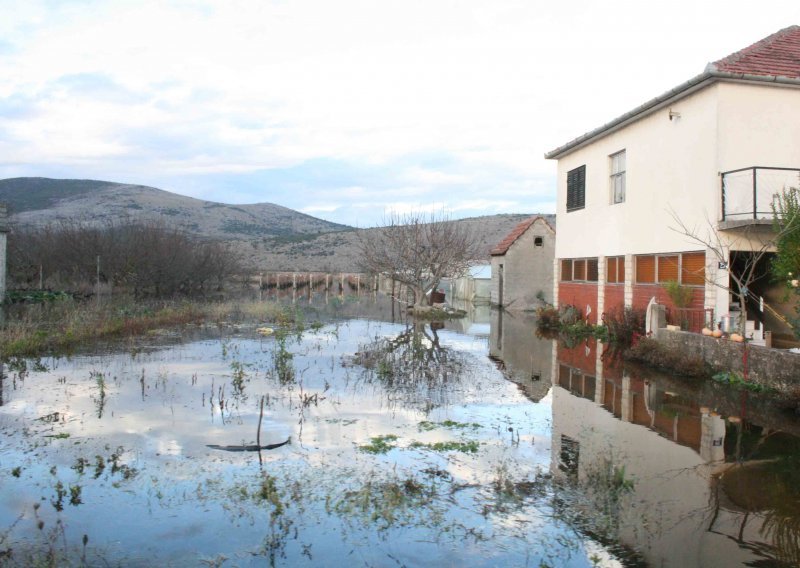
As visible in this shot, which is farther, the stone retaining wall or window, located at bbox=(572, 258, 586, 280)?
window, located at bbox=(572, 258, 586, 280)

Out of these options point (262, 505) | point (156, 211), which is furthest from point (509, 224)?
point (262, 505)

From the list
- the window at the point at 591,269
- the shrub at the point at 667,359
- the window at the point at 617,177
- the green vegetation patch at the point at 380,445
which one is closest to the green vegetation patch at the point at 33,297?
the window at the point at 591,269

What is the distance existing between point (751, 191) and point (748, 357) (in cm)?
440

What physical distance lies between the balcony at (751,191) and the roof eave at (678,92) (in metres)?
2.00

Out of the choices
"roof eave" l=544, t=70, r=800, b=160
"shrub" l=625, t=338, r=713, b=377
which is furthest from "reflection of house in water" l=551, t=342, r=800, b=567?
"roof eave" l=544, t=70, r=800, b=160

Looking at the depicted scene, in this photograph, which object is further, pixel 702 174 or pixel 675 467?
pixel 702 174

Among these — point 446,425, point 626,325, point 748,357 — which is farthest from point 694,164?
point 446,425

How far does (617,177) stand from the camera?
67.3 ft

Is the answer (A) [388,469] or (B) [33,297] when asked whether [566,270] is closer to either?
(A) [388,469]

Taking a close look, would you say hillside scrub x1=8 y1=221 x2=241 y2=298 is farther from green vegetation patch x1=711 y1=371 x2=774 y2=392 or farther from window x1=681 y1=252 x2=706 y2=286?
green vegetation patch x1=711 y1=371 x2=774 y2=392

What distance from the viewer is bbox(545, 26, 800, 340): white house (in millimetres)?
14836

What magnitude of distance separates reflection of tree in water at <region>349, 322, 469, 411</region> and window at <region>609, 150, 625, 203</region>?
694 centimetres

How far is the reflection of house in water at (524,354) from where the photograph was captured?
12.8 m

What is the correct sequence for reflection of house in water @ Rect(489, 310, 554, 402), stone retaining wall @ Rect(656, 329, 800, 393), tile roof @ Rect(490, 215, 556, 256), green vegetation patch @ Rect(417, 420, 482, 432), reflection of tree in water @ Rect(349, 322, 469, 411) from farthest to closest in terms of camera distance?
tile roof @ Rect(490, 215, 556, 256) → reflection of house in water @ Rect(489, 310, 554, 402) → reflection of tree in water @ Rect(349, 322, 469, 411) → stone retaining wall @ Rect(656, 329, 800, 393) → green vegetation patch @ Rect(417, 420, 482, 432)
